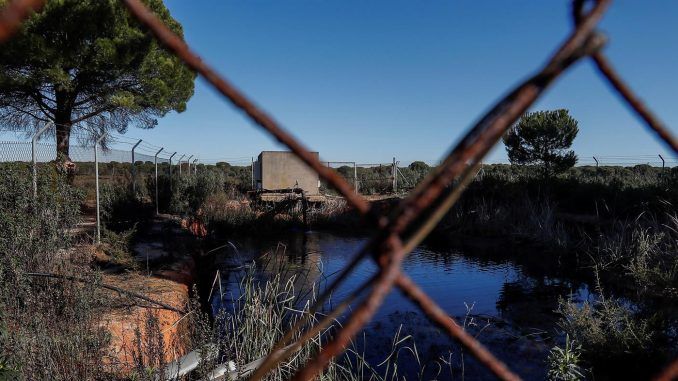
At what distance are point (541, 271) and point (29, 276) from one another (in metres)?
7.70

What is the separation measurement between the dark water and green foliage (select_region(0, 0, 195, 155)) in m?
7.06

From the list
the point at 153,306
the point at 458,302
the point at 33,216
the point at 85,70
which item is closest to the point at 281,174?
the point at 85,70

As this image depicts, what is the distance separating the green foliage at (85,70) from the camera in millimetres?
13930

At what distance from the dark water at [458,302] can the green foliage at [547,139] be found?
12383 millimetres

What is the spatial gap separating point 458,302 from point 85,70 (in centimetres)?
1367

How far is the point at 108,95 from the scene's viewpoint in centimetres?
1711

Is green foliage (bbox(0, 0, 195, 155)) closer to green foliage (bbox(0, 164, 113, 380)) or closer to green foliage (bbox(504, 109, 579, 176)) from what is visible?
green foliage (bbox(0, 164, 113, 380))

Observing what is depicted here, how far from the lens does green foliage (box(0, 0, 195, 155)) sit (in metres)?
13.9

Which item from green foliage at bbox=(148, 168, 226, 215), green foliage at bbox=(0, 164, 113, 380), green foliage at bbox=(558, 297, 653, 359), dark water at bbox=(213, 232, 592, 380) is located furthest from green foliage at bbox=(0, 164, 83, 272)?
green foliage at bbox=(148, 168, 226, 215)

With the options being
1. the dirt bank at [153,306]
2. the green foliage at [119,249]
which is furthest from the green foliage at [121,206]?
the green foliage at [119,249]

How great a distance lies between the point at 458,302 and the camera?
22.6 feet

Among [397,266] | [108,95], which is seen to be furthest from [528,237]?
[108,95]

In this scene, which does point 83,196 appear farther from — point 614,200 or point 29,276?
point 614,200

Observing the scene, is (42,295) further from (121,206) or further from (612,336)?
(121,206)
